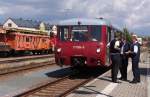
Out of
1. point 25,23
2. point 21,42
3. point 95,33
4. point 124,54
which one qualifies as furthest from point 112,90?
point 25,23

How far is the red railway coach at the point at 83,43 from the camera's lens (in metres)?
20.0

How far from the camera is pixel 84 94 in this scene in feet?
43.2

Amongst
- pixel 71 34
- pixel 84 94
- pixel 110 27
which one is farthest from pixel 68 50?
pixel 84 94

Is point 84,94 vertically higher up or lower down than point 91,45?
lower down

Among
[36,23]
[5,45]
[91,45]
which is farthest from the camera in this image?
[36,23]

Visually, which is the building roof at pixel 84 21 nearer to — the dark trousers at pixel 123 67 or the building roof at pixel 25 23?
the dark trousers at pixel 123 67

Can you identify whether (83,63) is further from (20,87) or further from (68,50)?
(20,87)

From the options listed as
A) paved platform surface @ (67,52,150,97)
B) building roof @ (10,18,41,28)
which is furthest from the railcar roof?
building roof @ (10,18,41,28)

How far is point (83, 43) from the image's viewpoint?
20.1 m

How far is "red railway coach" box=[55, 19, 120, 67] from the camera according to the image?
2000 cm

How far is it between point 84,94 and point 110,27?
891 centimetres

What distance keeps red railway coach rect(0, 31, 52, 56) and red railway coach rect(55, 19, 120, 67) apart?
24.8m

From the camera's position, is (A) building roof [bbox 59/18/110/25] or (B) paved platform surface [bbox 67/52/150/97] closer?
(B) paved platform surface [bbox 67/52/150/97]

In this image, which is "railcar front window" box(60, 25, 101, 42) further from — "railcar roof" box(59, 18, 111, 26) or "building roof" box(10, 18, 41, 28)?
"building roof" box(10, 18, 41, 28)
